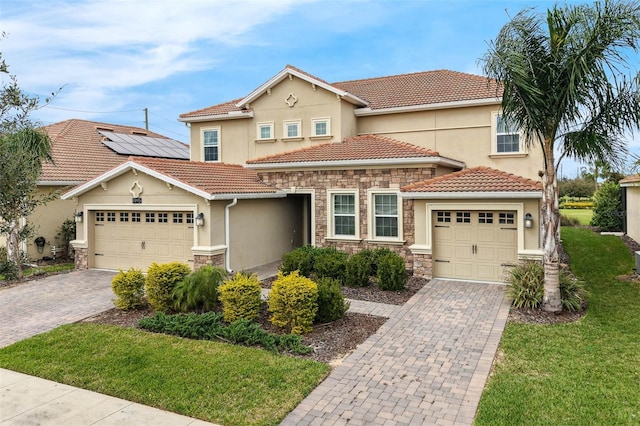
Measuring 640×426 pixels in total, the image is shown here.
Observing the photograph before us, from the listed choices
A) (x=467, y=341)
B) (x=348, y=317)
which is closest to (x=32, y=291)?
(x=348, y=317)

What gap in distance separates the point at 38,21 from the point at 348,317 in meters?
12.0

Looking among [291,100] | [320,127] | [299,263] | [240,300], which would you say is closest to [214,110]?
[291,100]

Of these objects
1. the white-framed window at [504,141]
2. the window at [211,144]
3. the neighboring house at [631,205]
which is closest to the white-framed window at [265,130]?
the window at [211,144]

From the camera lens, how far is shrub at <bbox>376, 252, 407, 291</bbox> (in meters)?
12.0

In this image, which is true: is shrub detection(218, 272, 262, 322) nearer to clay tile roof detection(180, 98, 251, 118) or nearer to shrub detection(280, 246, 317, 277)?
shrub detection(280, 246, 317, 277)

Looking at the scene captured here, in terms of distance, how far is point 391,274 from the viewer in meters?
12.0

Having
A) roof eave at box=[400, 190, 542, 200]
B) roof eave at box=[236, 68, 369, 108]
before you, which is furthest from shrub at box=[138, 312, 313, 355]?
roof eave at box=[236, 68, 369, 108]

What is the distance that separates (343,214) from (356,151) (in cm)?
228

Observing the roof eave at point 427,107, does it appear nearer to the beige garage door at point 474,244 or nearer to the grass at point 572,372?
the beige garage door at point 474,244

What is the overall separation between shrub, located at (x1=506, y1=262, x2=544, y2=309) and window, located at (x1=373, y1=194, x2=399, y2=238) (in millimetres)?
4805

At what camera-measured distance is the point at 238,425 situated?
539cm

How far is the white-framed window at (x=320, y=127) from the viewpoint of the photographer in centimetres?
1777

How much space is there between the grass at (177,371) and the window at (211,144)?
12.3m

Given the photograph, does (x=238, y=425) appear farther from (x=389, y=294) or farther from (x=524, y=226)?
(x=524, y=226)
